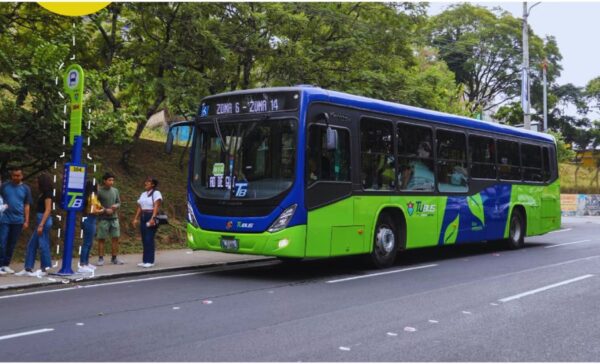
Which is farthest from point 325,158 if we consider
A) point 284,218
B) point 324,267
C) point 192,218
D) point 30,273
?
point 30,273

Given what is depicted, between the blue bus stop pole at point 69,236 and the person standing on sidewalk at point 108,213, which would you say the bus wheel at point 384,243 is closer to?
the person standing on sidewalk at point 108,213

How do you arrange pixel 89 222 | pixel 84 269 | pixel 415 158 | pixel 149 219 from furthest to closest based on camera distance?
pixel 415 158 < pixel 149 219 < pixel 89 222 < pixel 84 269

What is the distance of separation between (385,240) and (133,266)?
4929 mm

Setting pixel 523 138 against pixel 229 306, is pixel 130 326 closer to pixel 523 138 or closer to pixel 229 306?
pixel 229 306

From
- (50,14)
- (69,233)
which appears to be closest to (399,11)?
(50,14)

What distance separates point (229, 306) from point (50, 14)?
9.68m

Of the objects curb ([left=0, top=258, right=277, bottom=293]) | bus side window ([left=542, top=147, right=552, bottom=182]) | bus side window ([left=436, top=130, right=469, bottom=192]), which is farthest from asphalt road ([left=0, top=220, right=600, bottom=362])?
bus side window ([left=542, top=147, right=552, bottom=182])

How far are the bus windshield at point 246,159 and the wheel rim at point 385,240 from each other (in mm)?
2638

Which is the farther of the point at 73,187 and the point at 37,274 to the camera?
the point at 73,187

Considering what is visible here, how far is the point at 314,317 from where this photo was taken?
7.13 metres

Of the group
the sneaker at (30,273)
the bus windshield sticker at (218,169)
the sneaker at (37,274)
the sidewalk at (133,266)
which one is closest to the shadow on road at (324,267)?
the sidewalk at (133,266)

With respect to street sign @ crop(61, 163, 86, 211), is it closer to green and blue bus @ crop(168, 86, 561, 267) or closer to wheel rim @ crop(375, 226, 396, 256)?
green and blue bus @ crop(168, 86, 561, 267)

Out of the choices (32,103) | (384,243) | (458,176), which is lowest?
(384,243)

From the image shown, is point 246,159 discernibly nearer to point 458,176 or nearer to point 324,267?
point 324,267
